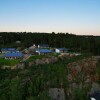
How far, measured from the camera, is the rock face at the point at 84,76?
26.0 meters

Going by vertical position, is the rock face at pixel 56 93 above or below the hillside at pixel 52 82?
below

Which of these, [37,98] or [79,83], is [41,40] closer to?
[79,83]

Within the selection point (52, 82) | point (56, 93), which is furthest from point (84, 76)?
point (56, 93)

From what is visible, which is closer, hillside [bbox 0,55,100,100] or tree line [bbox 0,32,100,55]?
hillside [bbox 0,55,100,100]

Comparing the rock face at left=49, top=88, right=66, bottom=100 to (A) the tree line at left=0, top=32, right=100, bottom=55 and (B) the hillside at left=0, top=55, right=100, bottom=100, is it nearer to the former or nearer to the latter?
(B) the hillside at left=0, top=55, right=100, bottom=100

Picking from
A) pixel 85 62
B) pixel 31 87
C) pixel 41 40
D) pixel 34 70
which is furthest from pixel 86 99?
pixel 41 40

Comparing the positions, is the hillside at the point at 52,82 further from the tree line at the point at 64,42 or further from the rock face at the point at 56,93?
the tree line at the point at 64,42

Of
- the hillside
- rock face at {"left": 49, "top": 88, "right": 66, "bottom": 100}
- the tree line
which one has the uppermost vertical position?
the tree line

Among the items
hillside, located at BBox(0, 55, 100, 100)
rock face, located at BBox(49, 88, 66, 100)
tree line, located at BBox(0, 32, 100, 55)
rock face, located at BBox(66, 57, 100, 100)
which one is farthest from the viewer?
tree line, located at BBox(0, 32, 100, 55)

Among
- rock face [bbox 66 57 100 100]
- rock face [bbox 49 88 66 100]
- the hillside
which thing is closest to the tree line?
rock face [bbox 66 57 100 100]

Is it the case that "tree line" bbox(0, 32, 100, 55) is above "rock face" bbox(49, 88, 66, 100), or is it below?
above

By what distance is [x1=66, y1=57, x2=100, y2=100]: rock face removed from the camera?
2598 cm

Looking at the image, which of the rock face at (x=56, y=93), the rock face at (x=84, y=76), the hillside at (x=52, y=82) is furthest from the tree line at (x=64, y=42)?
the rock face at (x=56, y=93)

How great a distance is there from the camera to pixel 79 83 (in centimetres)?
2733
